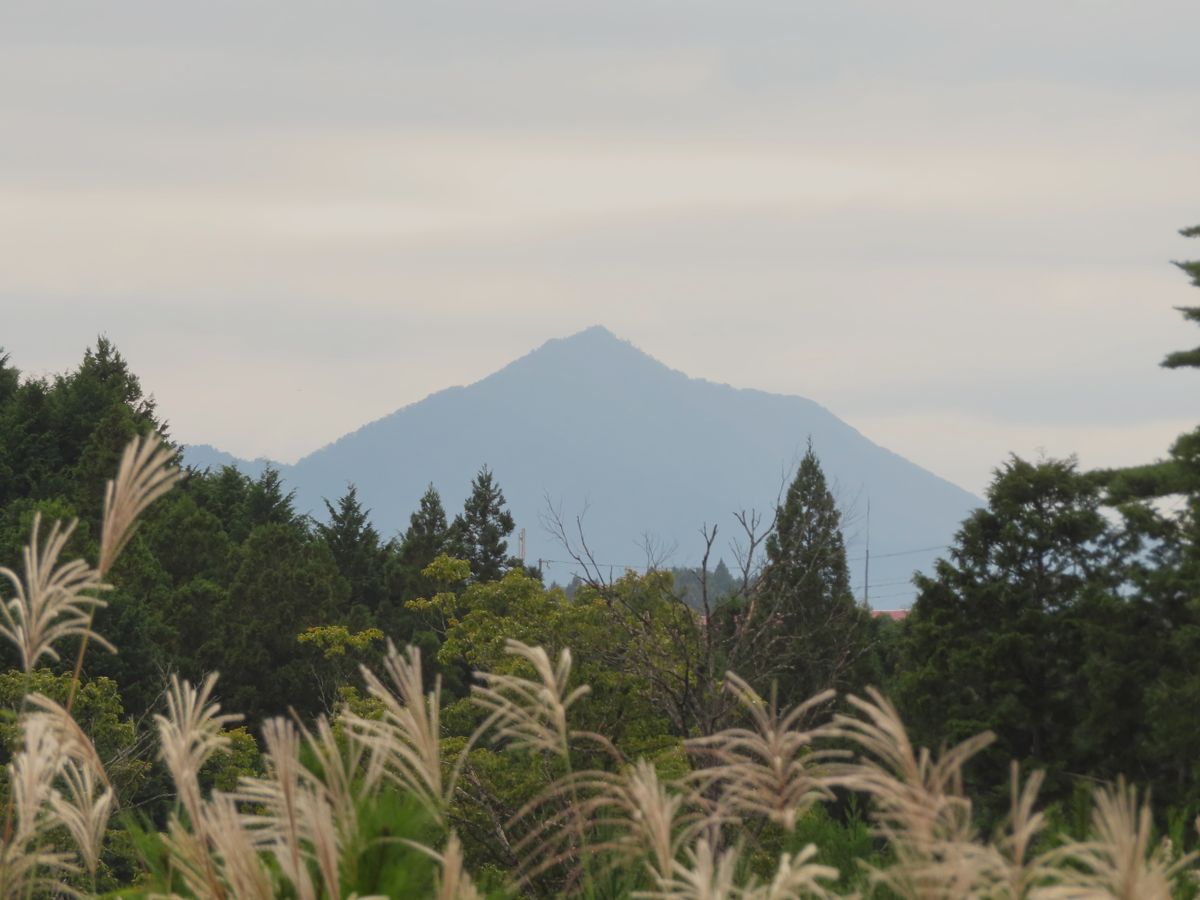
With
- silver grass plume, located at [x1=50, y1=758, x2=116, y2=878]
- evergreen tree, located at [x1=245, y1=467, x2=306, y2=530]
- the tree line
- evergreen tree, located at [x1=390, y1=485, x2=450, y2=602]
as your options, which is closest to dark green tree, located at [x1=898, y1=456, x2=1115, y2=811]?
the tree line

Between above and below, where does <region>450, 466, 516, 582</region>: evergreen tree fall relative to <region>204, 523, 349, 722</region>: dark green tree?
above

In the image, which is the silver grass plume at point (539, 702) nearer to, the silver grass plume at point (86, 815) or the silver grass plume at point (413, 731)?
the silver grass plume at point (413, 731)

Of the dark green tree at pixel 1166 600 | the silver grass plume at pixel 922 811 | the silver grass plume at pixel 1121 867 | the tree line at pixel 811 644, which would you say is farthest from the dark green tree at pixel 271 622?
the silver grass plume at pixel 1121 867

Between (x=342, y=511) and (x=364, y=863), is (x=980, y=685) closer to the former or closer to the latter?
(x=364, y=863)

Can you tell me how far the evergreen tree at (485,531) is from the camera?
71.2 metres

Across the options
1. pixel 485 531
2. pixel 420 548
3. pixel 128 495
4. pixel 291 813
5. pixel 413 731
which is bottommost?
pixel 291 813

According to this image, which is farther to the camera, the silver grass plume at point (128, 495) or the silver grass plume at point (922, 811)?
the silver grass plume at point (128, 495)

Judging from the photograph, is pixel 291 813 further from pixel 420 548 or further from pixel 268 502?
pixel 268 502

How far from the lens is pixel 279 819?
11.3 ft

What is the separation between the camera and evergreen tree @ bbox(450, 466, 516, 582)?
71250mm

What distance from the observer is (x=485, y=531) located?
72938 millimetres

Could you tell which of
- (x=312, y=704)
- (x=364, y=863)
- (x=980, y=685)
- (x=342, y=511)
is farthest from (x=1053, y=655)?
(x=342, y=511)

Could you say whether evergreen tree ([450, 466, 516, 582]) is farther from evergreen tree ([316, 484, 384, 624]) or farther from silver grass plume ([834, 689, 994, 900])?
silver grass plume ([834, 689, 994, 900])

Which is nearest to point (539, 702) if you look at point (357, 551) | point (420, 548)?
point (357, 551)
